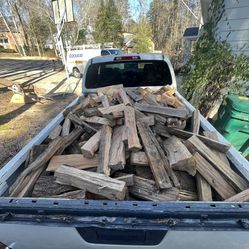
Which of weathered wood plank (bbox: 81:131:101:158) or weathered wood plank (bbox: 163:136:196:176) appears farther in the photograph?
weathered wood plank (bbox: 81:131:101:158)

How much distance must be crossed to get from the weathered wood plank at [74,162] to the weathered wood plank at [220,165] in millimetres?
→ 779

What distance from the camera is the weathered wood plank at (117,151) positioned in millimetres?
1943

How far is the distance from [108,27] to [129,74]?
2996cm

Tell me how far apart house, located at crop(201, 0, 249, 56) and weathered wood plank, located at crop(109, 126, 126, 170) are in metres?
5.27

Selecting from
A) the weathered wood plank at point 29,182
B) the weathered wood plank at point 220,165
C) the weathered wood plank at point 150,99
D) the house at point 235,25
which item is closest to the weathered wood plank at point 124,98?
the weathered wood plank at point 150,99

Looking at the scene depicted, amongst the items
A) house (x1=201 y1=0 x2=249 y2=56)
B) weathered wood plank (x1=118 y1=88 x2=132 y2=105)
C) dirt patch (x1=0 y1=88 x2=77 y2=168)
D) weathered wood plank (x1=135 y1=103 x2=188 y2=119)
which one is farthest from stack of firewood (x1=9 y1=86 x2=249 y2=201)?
house (x1=201 y1=0 x2=249 y2=56)

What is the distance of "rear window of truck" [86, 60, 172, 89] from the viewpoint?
469cm

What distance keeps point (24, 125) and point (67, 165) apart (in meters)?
6.67

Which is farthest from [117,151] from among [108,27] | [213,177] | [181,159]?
[108,27]

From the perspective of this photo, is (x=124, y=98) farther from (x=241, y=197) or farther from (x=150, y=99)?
(x=241, y=197)

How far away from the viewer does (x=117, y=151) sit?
2.10 m

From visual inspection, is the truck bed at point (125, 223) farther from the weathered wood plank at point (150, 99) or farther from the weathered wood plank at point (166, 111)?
the weathered wood plank at point (150, 99)

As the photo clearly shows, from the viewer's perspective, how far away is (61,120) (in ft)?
11.1

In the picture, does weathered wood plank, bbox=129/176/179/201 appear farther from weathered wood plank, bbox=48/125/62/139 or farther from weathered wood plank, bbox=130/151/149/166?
weathered wood plank, bbox=48/125/62/139
